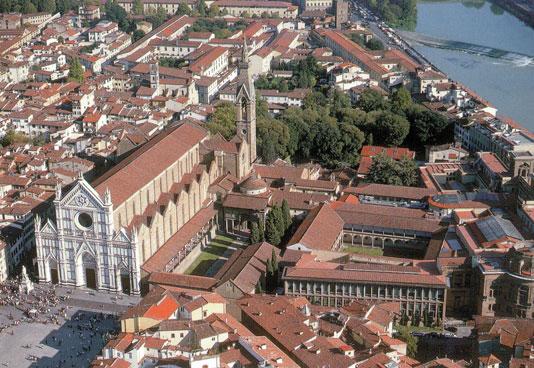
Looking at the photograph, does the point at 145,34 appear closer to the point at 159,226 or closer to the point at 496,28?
the point at 496,28

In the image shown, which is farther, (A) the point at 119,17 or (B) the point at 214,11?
(B) the point at 214,11

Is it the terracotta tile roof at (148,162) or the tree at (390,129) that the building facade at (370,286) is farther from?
the tree at (390,129)

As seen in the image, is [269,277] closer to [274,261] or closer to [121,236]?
[274,261]

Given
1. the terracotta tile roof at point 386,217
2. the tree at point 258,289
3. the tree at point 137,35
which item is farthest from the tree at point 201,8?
Answer: the tree at point 258,289

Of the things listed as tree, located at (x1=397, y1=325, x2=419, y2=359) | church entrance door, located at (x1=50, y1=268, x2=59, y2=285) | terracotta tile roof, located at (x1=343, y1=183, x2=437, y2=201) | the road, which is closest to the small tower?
terracotta tile roof, located at (x1=343, y1=183, x2=437, y2=201)

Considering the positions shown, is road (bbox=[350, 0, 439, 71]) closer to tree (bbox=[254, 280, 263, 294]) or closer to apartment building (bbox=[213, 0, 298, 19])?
apartment building (bbox=[213, 0, 298, 19])

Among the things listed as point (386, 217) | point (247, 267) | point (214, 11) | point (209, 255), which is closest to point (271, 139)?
point (386, 217)

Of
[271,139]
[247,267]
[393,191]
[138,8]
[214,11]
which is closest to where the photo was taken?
[247,267]
